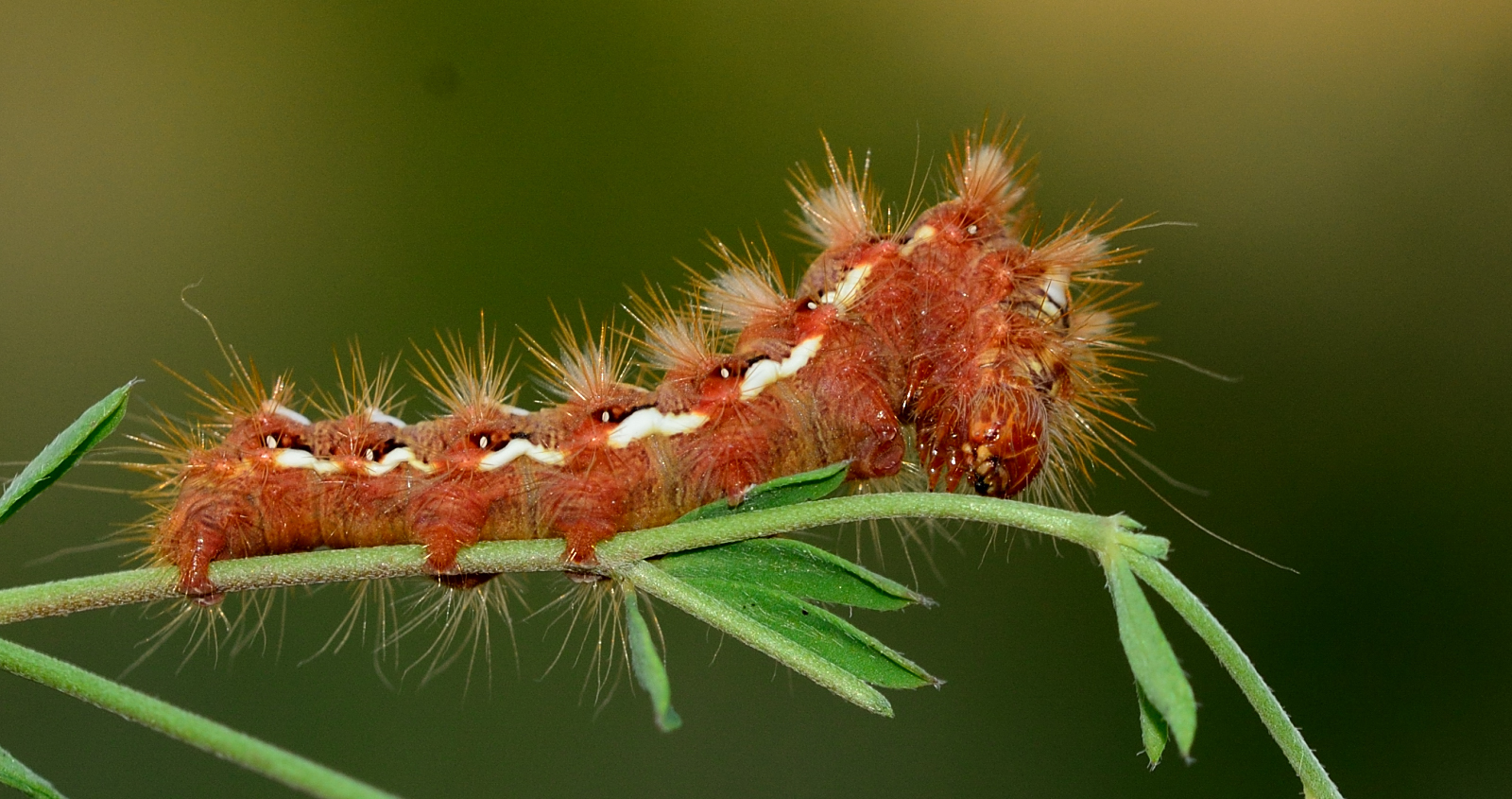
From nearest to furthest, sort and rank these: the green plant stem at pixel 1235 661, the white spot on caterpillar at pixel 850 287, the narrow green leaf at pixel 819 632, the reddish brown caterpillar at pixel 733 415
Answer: the green plant stem at pixel 1235 661
the narrow green leaf at pixel 819 632
the reddish brown caterpillar at pixel 733 415
the white spot on caterpillar at pixel 850 287

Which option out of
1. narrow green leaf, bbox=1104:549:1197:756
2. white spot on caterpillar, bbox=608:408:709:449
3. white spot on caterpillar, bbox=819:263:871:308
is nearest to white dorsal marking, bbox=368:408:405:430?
white spot on caterpillar, bbox=608:408:709:449

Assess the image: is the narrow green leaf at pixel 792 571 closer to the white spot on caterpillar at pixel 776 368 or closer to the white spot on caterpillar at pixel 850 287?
the white spot on caterpillar at pixel 776 368

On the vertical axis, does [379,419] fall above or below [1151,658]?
above

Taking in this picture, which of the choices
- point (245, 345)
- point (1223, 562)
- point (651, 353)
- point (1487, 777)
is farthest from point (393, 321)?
point (1487, 777)

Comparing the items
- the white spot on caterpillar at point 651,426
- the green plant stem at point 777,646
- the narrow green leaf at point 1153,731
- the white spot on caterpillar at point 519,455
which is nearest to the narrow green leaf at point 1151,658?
the narrow green leaf at point 1153,731

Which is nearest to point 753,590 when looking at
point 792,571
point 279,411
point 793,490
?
point 792,571

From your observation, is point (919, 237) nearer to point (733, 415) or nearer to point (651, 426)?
point (733, 415)
